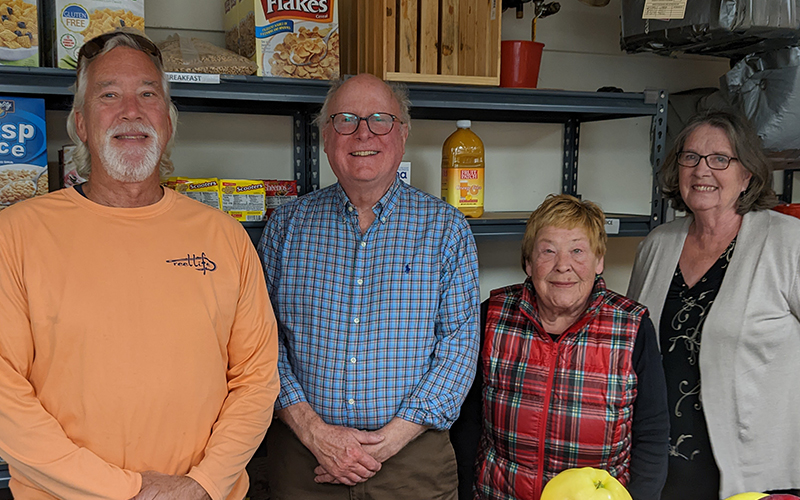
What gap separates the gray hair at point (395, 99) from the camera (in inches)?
65.9

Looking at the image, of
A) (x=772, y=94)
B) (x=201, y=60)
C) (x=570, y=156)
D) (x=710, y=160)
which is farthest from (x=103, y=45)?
(x=772, y=94)

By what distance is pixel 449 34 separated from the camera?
6.39ft

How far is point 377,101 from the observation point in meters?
1.62

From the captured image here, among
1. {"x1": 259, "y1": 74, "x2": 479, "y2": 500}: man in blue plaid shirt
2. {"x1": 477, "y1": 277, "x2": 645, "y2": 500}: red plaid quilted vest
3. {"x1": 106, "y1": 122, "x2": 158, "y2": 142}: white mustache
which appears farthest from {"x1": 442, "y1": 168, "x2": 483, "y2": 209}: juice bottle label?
{"x1": 106, "y1": 122, "x2": 158, "y2": 142}: white mustache

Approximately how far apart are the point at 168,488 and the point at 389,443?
19.5 inches

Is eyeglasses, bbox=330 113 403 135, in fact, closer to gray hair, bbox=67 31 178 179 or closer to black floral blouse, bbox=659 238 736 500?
gray hair, bbox=67 31 178 179

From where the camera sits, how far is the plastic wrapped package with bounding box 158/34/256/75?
163cm

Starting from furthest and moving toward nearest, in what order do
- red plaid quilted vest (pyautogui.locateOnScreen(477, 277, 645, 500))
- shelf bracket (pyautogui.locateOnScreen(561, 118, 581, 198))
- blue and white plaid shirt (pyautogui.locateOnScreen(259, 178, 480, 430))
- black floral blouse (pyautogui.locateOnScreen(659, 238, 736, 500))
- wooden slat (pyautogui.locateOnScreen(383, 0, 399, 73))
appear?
shelf bracket (pyautogui.locateOnScreen(561, 118, 581, 198))
wooden slat (pyautogui.locateOnScreen(383, 0, 399, 73))
black floral blouse (pyautogui.locateOnScreen(659, 238, 736, 500))
blue and white plaid shirt (pyautogui.locateOnScreen(259, 178, 480, 430))
red plaid quilted vest (pyautogui.locateOnScreen(477, 277, 645, 500))

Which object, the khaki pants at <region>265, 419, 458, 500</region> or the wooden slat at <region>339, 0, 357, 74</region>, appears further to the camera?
the wooden slat at <region>339, 0, 357, 74</region>

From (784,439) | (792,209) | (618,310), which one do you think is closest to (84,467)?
(618,310)

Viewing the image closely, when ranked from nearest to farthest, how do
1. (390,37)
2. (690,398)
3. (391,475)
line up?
(391,475)
(690,398)
(390,37)

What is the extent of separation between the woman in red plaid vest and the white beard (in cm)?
87

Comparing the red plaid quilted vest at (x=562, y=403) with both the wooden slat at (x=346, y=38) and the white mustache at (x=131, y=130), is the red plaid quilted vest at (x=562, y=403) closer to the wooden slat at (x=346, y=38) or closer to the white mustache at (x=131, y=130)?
the white mustache at (x=131, y=130)

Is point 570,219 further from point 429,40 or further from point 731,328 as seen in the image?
point 429,40
